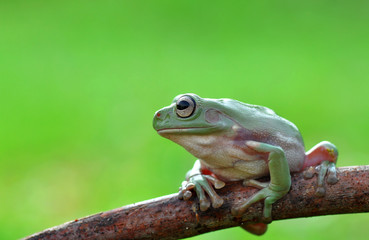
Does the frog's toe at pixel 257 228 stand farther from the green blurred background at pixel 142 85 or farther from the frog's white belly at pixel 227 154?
the green blurred background at pixel 142 85

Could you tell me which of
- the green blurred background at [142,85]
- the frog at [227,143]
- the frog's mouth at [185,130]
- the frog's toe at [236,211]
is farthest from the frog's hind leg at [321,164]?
the green blurred background at [142,85]

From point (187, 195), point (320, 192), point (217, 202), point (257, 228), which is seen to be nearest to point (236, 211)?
point (217, 202)

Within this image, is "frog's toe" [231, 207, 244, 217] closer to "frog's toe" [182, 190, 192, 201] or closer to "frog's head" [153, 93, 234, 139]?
"frog's toe" [182, 190, 192, 201]

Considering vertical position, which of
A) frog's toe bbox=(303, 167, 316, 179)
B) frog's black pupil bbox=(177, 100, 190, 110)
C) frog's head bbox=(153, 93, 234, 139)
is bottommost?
frog's toe bbox=(303, 167, 316, 179)

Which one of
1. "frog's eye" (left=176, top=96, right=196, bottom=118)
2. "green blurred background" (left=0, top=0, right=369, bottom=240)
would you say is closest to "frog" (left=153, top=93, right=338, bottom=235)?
"frog's eye" (left=176, top=96, right=196, bottom=118)

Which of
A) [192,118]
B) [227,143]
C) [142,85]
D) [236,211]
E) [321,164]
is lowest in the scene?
[236,211]

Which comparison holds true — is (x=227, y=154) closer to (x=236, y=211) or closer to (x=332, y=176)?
(x=236, y=211)
